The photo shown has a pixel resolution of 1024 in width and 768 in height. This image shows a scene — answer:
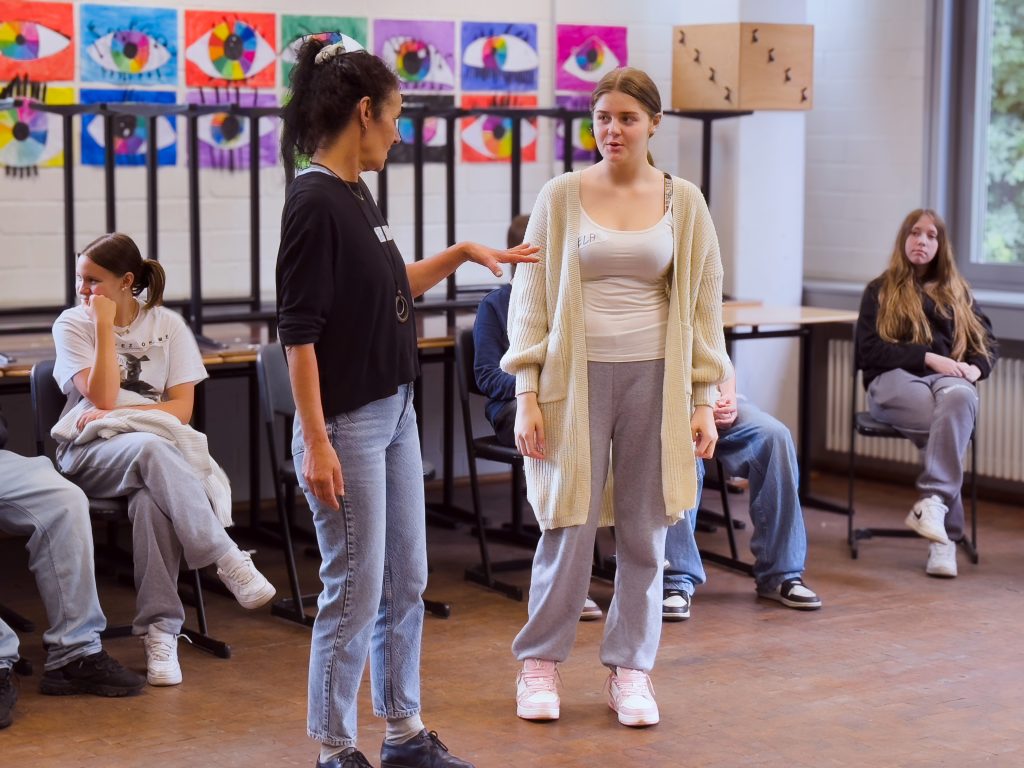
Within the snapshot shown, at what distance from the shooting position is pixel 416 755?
276 centimetres

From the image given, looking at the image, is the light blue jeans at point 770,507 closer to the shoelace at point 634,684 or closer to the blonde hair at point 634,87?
the shoelace at point 634,684

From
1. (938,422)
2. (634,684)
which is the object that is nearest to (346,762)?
(634,684)

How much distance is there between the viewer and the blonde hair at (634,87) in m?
3.01

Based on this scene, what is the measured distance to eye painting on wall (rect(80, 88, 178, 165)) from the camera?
4844 mm

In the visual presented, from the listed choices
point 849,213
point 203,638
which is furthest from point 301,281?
point 849,213

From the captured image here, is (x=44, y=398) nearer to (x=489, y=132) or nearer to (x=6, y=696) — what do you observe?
(x=6, y=696)

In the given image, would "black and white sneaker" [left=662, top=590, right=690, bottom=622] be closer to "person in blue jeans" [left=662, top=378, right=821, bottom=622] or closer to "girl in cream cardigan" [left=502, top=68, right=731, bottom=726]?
"person in blue jeans" [left=662, top=378, right=821, bottom=622]

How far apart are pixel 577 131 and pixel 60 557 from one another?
10.1 ft

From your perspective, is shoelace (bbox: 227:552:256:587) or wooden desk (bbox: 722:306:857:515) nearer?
shoelace (bbox: 227:552:256:587)

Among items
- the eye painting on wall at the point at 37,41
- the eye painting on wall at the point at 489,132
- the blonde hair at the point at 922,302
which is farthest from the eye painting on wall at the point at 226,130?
the blonde hair at the point at 922,302

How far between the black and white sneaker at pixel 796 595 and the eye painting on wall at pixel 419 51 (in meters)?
2.29

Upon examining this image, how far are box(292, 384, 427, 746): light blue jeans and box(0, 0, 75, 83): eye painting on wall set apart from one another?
2.54m

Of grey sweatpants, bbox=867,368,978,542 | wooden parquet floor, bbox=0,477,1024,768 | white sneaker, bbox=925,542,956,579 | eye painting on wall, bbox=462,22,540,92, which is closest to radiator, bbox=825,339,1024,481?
grey sweatpants, bbox=867,368,978,542

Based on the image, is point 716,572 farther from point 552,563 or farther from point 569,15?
point 569,15
